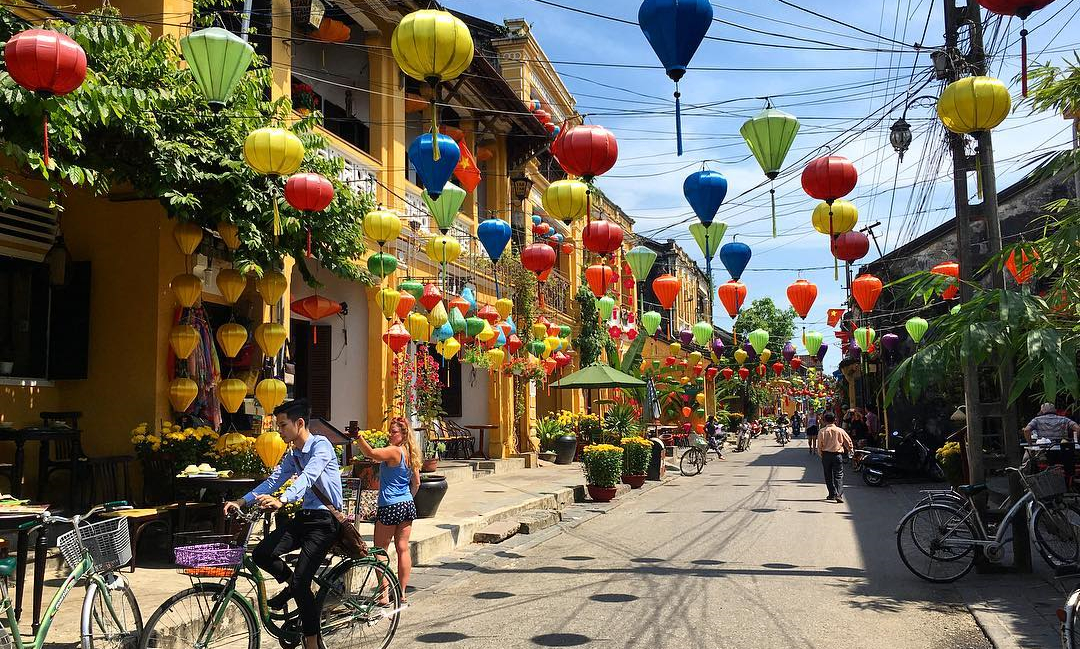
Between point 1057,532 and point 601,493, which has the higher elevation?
point 1057,532

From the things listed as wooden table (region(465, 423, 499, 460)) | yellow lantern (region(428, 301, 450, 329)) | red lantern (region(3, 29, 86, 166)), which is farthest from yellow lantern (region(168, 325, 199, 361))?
wooden table (region(465, 423, 499, 460))

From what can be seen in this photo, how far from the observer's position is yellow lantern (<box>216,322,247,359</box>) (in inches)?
389

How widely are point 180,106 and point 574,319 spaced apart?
20.6 meters

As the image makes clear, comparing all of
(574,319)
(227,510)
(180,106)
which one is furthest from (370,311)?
(574,319)

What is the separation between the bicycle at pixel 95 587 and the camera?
189 inches

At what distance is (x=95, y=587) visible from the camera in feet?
16.3

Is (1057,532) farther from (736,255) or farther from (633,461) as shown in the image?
(633,461)

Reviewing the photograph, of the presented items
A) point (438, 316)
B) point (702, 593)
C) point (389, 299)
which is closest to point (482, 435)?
point (438, 316)

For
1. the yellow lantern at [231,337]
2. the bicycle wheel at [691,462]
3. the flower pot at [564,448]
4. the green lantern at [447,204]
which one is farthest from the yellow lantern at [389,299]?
the bicycle wheel at [691,462]

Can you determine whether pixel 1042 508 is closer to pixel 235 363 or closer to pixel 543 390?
pixel 235 363

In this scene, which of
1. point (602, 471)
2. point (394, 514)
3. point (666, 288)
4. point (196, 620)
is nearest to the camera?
point (196, 620)

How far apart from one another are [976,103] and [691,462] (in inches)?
735

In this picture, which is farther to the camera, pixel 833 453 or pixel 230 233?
pixel 833 453

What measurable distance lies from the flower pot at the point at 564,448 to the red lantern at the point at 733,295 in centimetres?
989
